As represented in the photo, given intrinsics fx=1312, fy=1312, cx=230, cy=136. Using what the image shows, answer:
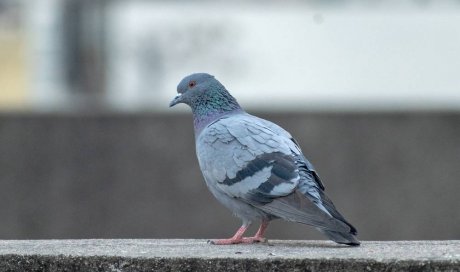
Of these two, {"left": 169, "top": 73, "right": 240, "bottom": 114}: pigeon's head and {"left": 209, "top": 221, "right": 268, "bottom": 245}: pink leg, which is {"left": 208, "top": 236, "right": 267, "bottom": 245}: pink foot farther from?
{"left": 169, "top": 73, "right": 240, "bottom": 114}: pigeon's head

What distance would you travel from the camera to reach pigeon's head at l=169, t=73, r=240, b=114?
7.60 m

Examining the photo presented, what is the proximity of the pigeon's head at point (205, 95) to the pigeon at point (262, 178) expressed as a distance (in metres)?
0.19

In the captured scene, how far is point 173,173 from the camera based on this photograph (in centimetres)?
Result: 1319

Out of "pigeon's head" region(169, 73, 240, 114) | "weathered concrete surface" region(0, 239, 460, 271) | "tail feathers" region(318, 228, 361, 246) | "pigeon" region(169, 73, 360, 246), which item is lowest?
"weathered concrete surface" region(0, 239, 460, 271)

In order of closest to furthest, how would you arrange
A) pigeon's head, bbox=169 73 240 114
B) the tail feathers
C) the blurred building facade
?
the tail feathers < pigeon's head, bbox=169 73 240 114 < the blurred building facade

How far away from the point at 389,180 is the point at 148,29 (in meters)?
14.4

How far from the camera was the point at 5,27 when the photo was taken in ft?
91.1

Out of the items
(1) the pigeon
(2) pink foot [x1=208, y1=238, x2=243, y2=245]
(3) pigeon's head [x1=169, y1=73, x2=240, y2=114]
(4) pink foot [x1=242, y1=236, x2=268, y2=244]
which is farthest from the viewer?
(3) pigeon's head [x1=169, y1=73, x2=240, y2=114]

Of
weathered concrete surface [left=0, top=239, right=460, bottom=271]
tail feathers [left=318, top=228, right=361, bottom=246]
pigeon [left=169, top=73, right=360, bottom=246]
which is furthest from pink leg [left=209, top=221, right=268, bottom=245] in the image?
tail feathers [left=318, top=228, right=361, bottom=246]

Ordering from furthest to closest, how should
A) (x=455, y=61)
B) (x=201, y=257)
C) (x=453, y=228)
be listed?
(x=455, y=61) < (x=453, y=228) < (x=201, y=257)

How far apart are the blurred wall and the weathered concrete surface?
6595 millimetres

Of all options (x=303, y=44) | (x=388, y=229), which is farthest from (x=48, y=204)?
(x=303, y=44)

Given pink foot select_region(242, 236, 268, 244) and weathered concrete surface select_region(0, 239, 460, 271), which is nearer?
weathered concrete surface select_region(0, 239, 460, 271)

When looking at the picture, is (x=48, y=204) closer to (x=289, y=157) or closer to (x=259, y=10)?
(x=289, y=157)
